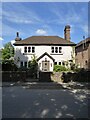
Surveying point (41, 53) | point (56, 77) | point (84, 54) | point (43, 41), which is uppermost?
point (43, 41)

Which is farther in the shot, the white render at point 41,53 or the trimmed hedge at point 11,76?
the white render at point 41,53

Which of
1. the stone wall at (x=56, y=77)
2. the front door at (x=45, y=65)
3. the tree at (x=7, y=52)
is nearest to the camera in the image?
the stone wall at (x=56, y=77)

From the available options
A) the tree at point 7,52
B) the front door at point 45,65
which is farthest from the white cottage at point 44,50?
the tree at point 7,52

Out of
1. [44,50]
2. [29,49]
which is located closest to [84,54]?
[44,50]

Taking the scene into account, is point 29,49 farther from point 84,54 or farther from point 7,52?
point 7,52

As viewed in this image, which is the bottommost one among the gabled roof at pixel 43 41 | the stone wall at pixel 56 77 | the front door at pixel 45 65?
the stone wall at pixel 56 77

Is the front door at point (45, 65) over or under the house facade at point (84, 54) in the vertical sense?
under

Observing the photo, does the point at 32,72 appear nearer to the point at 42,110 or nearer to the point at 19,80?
the point at 19,80

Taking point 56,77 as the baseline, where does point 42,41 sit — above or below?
above

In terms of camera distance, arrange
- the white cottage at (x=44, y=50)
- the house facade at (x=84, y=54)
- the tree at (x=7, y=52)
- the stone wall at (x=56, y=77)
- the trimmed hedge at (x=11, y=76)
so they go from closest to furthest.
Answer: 1. the trimmed hedge at (x=11, y=76)
2. the stone wall at (x=56, y=77)
3. the house facade at (x=84, y=54)
4. the white cottage at (x=44, y=50)
5. the tree at (x=7, y=52)

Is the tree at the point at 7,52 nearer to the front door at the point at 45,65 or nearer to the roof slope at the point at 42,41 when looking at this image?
the roof slope at the point at 42,41

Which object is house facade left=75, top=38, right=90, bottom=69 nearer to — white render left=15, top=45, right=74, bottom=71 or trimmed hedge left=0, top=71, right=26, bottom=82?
white render left=15, top=45, right=74, bottom=71

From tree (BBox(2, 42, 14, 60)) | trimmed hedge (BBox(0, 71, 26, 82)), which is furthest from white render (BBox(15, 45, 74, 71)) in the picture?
tree (BBox(2, 42, 14, 60))

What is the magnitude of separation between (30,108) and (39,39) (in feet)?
115
